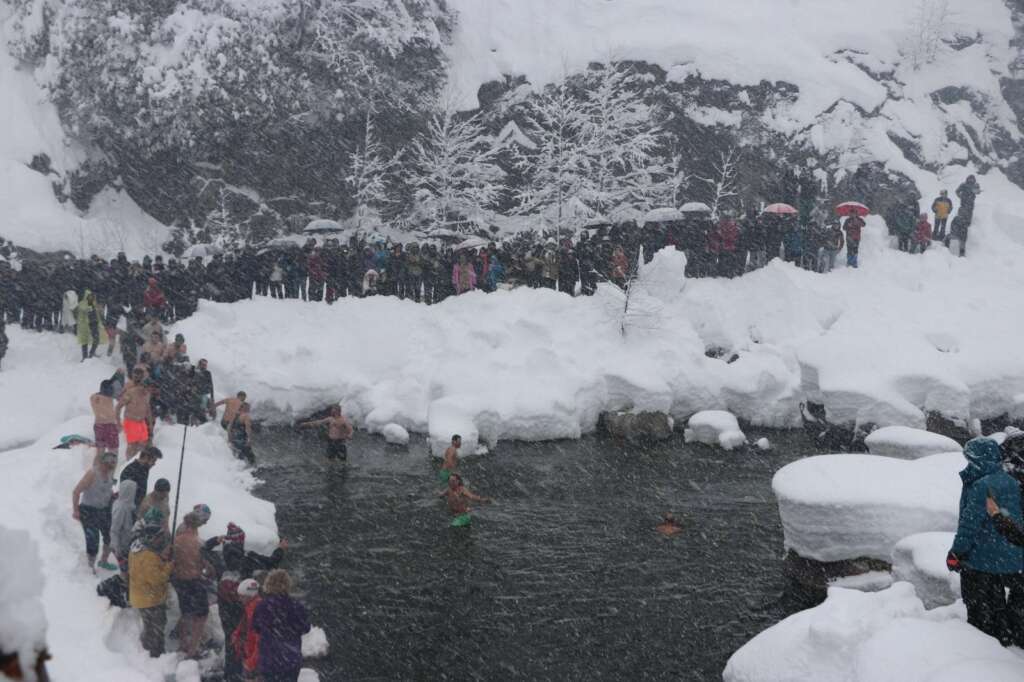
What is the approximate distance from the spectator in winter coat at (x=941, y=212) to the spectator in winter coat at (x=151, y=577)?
2372 centimetres

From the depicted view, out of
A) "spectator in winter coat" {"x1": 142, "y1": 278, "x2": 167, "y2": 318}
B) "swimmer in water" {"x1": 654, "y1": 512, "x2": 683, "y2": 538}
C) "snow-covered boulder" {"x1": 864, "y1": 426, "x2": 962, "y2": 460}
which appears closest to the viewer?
"swimmer in water" {"x1": 654, "y1": 512, "x2": 683, "y2": 538}

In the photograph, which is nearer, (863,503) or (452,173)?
(863,503)

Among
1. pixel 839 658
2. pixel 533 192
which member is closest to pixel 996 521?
pixel 839 658

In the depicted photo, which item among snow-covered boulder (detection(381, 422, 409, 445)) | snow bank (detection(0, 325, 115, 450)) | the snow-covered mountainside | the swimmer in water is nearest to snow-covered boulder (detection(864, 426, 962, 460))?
the swimmer in water

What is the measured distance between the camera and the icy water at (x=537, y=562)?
9281mm

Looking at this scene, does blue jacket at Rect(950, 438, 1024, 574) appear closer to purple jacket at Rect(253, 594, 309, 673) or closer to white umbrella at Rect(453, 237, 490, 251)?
purple jacket at Rect(253, 594, 309, 673)

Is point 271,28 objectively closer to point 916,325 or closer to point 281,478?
point 281,478

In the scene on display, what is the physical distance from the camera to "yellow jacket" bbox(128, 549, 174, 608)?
7.88 meters

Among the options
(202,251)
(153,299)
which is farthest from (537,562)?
(202,251)

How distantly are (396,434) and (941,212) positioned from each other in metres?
18.2

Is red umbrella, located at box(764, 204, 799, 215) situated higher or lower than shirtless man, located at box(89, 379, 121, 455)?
higher

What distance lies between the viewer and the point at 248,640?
7371 millimetres

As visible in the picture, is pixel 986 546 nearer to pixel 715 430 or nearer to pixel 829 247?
pixel 715 430

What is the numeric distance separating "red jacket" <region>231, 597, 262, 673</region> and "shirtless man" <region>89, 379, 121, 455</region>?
534 cm
